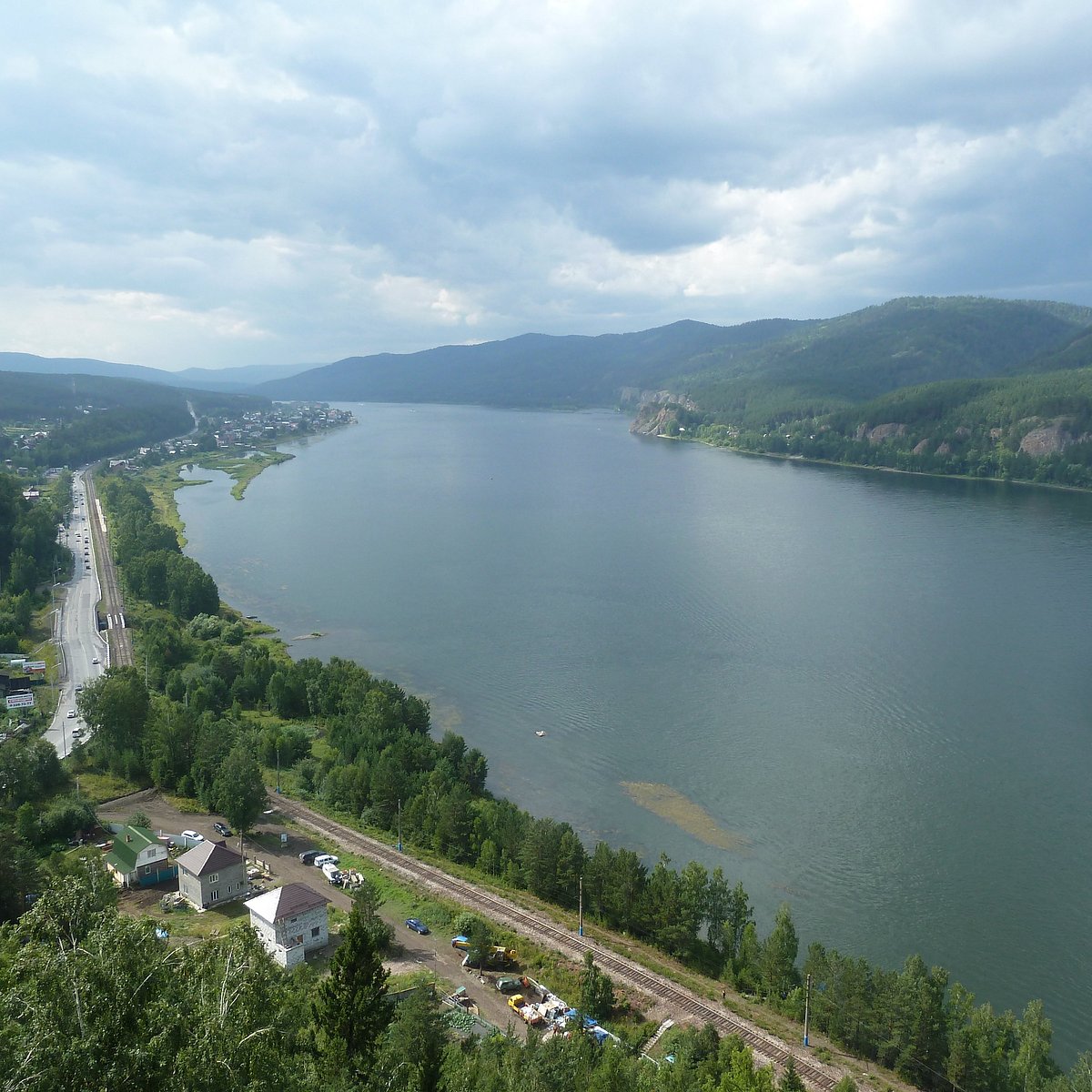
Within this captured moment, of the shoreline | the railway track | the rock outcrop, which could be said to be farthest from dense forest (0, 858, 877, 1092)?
the rock outcrop

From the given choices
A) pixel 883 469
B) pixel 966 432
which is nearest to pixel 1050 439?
pixel 966 432

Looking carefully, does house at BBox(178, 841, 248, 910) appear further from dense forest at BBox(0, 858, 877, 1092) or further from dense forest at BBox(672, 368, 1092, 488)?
dense forest at BBox(672, 368, 1092, 488)

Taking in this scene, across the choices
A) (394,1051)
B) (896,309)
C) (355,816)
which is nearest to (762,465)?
(355,816)

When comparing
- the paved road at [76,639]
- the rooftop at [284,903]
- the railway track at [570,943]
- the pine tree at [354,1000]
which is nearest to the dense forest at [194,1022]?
the pine tree at [354,1000]

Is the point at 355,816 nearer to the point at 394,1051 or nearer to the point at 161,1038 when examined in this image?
the point at 394,1051

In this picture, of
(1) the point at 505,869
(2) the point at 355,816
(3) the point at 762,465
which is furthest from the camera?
(3) the point at 762,465

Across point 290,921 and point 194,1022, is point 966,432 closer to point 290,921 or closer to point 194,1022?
point 290,921
